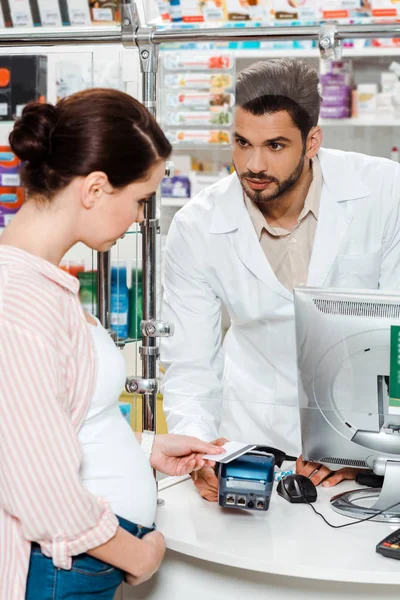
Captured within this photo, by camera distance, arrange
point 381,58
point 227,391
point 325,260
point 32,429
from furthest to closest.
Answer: point 381,58, point 227,391, point 325,260, point 32,429

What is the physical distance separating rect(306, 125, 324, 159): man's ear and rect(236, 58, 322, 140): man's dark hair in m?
0.02

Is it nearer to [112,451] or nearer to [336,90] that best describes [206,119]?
[336,90]

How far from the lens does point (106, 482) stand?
1.46m

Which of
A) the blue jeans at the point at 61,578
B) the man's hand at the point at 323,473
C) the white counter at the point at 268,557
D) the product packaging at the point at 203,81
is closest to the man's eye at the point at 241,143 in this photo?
the product packaging at the point at 203,81

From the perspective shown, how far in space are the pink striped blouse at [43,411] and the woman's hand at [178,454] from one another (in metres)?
0.52

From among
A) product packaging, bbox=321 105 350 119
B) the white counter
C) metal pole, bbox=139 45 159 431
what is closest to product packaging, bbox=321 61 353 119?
product packaging, bbox=321 105 350 119

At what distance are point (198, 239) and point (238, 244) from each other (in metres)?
0.12

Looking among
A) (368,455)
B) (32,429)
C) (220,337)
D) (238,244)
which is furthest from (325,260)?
(32,429)

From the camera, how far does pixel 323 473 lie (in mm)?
→ 2061

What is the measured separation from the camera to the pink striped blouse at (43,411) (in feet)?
4.09

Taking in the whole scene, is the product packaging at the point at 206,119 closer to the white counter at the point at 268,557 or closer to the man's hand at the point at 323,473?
the man's hand at the point at 323,473

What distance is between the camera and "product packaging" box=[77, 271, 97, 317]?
232 centimetres

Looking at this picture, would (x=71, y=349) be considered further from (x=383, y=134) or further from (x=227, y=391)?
(x=383, y=134)

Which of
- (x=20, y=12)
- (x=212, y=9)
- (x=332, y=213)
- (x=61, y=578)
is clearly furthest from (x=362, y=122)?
(x=61, y=578)
